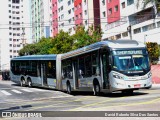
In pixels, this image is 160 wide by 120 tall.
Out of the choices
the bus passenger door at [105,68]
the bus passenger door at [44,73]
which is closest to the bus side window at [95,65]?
the bus passenger door at [105,68]

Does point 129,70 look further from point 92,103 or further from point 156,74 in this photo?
point 156,74

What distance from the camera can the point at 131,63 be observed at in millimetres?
18625

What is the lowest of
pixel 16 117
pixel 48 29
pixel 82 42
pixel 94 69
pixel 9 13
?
pixel 16 117

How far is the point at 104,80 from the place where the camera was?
19203mm

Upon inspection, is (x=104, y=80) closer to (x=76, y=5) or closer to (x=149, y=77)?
(x=149, y=77)

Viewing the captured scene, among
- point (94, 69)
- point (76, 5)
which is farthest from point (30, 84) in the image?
point (76, 5)

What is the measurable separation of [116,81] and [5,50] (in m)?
124

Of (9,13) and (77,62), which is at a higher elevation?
(9,13)

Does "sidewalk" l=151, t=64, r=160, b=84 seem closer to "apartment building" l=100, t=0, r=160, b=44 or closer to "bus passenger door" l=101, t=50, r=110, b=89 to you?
"apartment building" l=100, t=0, r=160, b=44

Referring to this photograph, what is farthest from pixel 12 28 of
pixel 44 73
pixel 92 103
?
pixel 92 103

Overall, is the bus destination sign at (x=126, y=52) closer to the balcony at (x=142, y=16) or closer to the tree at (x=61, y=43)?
Result: the balcony at (x=142, y=16)

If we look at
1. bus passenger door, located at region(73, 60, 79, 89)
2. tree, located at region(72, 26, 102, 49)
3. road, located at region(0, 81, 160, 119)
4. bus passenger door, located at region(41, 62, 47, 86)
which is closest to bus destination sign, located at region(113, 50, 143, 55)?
road, located at region(0, 81, 160, 119)

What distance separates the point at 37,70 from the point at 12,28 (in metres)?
116

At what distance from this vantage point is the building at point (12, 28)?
451 ft
